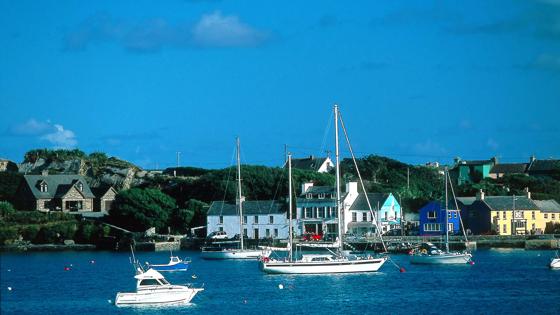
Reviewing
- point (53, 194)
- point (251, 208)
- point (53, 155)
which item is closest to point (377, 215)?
point (251, 208)

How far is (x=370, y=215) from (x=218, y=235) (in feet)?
55.7

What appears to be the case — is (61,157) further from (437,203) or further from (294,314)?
(294,314)

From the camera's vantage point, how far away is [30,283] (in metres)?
72.2

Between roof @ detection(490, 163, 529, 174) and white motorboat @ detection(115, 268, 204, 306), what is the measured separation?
384 ft

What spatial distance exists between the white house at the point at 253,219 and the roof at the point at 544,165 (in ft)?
201

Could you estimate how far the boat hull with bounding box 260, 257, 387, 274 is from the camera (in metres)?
72.3

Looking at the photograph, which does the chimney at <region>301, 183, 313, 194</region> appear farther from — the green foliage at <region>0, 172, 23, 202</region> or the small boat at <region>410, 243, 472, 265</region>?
the green foliage at <region>0, 172, 23, 202</region>

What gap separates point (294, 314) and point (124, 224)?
2755 inches

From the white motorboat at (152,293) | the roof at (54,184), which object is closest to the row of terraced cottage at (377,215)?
the roof at (54,184)

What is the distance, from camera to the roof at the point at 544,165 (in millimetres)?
161875

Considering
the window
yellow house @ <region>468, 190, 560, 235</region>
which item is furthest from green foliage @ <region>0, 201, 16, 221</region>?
yellow house @ <region>468, 190, 560, 235</region>

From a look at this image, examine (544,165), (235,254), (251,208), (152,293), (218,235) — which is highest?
(544,165)

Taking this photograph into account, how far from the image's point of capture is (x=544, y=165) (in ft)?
539

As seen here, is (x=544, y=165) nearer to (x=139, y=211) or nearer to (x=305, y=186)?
(x=305, y=186)
